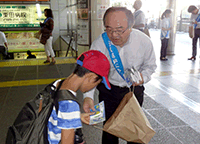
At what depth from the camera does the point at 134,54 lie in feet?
5.92

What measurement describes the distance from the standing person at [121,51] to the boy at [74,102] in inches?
14.7

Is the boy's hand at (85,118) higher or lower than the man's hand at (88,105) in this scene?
higher

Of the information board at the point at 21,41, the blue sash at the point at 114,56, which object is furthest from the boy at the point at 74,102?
the information board at the point at 21,41

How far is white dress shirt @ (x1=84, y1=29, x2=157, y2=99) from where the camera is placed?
1.79 metres

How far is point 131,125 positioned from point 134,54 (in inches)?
26.4

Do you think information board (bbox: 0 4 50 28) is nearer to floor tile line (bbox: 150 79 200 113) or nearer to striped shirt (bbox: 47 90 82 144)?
floor tile line (bbox: 150 79 200 113)

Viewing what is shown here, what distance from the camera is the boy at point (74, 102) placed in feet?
3.78

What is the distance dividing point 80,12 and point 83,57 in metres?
5.34

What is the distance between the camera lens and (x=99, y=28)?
6.08 meters

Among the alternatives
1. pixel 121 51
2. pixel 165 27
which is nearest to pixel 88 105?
pixel 121 51

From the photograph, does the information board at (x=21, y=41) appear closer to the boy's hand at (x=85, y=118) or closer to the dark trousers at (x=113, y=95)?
the dark trousers at (x=113, y=95)

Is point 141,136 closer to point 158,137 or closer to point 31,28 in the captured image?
point 158,137

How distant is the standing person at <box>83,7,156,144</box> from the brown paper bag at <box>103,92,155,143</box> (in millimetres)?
275

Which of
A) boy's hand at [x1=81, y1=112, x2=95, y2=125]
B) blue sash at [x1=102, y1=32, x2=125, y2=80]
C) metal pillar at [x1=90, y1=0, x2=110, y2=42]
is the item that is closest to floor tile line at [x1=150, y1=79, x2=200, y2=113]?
metal pillar at [x1=90, y1=0, x2=110, y2=42]
